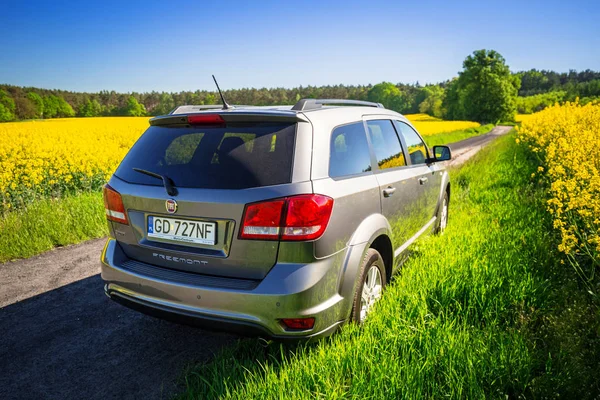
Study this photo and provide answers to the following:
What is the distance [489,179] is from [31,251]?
8650mm

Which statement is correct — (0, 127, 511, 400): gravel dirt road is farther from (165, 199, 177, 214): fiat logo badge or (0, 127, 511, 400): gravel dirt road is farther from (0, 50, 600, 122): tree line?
(0, 50, 600, 122): tree line

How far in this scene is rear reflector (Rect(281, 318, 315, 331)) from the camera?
2.09 meters

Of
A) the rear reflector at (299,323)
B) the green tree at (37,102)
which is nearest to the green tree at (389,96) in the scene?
the green tree at (37,102)

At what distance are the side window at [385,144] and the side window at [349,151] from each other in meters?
0.21

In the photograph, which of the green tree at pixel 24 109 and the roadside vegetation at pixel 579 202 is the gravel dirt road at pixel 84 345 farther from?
the green tree at pixel 24 109

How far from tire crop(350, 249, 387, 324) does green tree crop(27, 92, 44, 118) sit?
69.2m

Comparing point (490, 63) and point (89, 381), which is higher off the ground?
point (490, 63)

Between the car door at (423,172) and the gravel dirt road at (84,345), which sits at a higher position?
the car door at (423,172)

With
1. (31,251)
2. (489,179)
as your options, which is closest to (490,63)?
(489,179)

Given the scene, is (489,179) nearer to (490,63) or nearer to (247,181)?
(247,181)

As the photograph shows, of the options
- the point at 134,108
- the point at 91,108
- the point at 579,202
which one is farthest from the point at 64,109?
the point at 579,202

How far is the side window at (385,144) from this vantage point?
318cm

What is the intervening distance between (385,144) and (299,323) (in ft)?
6.42

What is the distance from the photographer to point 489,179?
8359 mm
